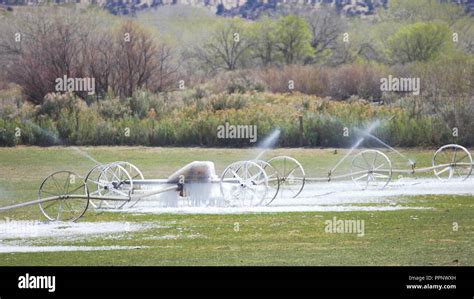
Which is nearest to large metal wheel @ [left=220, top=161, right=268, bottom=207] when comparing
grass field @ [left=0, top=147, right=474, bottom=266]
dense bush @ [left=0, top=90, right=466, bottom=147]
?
grass field @ [left=0, top=147, right=474, bottom=266]

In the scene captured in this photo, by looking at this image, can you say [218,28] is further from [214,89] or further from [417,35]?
[214,89]

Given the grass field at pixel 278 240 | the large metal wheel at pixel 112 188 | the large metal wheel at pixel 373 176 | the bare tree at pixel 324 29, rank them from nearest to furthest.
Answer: the grass field at pixel 278 240
the large metal wheel at pixel 112 188
the large metal wheel at pixel 373 176
the bare tree at pixel 324 29

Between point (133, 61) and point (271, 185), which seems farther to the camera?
point (133, 61)

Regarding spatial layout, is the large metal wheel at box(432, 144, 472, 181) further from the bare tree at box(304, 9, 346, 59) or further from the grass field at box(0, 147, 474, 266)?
the bare tree at box(304, 9, 346, 59)

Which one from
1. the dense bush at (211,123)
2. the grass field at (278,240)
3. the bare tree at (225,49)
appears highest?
the bare tree at (225,49)

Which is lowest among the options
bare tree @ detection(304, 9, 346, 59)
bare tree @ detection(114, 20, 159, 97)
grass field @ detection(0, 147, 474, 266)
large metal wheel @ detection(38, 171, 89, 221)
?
grass field @ detection(0, 147, 474, 266)

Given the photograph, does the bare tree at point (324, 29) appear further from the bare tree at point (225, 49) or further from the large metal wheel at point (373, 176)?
the large metal wheel at point (373, 176)

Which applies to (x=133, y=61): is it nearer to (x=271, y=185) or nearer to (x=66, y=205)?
(x=271, y=185)

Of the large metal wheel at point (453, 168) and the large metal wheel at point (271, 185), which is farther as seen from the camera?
the large metal wheel at point (453, 168)

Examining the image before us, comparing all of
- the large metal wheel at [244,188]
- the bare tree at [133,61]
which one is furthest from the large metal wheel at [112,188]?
the bare tree at [133,61]

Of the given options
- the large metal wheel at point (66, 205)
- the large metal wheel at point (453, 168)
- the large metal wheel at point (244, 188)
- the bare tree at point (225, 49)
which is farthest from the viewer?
the bare tree at point (225, 49)

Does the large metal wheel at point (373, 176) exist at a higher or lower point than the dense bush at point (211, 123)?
lower

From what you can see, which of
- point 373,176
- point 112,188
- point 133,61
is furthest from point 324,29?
point 112,188
